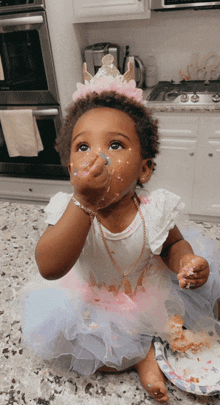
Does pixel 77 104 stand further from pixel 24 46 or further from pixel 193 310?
pixel 24 46

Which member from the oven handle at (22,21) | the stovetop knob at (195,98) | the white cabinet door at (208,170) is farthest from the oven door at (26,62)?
the white cabinet door at (208,170)

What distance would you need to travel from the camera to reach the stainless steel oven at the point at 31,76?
1607mm

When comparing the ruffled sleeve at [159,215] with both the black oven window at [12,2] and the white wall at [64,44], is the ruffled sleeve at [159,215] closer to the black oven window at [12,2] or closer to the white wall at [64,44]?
the white wall at [64,44]

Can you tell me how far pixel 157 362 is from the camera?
54cm

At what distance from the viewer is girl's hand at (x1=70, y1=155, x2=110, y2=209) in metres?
0.41

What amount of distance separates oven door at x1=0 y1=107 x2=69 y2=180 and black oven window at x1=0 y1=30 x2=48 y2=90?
17 centimetres

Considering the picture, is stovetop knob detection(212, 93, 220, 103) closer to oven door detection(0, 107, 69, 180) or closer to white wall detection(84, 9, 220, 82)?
white wall detection(84, 9, 220, 82)

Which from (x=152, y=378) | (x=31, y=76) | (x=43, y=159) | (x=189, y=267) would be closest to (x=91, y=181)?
(x=189, y=267)

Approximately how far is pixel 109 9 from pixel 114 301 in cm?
174

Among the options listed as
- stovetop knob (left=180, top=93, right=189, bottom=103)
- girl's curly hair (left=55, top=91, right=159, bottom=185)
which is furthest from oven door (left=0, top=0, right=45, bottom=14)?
girl's curly hair (left=55, top=91, right=159, bottom=185)

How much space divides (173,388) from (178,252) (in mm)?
255

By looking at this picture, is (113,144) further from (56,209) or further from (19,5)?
(19,5)

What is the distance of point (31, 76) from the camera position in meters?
1.77

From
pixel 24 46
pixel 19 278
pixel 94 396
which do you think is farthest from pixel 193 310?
pixel 24 46
